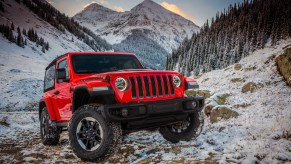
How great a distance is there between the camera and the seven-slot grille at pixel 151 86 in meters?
4.96

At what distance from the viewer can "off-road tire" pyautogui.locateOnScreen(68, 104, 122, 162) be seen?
461 cm

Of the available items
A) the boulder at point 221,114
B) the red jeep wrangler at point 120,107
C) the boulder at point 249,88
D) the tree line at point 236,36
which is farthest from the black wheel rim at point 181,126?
the tree line at point 236,36

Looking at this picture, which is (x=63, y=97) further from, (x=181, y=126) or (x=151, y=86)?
(x=181, y=126)

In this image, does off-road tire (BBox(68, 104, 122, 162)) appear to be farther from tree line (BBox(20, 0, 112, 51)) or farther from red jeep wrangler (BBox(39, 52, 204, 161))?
tree line (BBox(20, 0, 112, 51))

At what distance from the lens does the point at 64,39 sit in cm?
15188

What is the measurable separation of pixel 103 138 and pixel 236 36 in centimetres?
8799

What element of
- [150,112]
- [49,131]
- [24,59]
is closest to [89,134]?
[150,112]

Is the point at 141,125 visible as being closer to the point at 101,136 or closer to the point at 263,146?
the point at 101,136

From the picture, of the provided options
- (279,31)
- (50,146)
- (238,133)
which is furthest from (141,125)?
(279,31)

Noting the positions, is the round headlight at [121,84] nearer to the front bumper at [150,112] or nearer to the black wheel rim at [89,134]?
the front bumper at [150,112]

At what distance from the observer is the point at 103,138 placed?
15.2 ft

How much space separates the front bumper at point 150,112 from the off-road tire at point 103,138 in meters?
0.18

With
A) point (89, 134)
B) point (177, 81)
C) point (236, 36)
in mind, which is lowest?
point (89, 134)

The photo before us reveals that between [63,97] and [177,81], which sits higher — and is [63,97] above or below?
below
